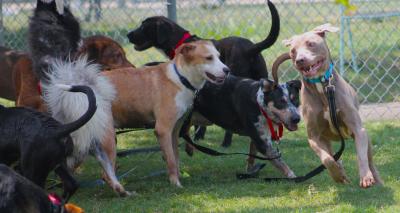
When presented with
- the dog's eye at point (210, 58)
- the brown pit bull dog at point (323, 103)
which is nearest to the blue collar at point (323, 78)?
the brown pit bull dog at point (323, 103)

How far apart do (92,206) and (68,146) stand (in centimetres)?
57

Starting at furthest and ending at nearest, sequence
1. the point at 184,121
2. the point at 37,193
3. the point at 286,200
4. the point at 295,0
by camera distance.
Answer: the point at 295,0 → the point at 184,121 → the point at 286,200 → the point at 37,193

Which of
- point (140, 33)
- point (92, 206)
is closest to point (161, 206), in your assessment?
point (92, 206)

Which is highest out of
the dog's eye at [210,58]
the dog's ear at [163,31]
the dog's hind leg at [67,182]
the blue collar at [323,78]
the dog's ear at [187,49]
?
the blue collar at [323,78]

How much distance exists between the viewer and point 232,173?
6969 mm

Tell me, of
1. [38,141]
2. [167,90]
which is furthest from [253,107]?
[38,141]

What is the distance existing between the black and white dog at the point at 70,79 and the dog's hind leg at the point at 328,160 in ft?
4.67

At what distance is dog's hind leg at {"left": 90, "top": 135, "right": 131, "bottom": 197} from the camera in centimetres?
603

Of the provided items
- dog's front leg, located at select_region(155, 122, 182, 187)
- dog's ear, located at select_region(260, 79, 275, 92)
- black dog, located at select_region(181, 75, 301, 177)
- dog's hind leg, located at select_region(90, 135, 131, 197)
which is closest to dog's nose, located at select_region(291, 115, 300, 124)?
black dog, located at select_region(181, 75, 301, 177)

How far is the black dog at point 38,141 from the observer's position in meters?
5.14

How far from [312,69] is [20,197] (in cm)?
246

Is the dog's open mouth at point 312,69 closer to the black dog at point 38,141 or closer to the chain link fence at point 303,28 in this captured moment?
the black dog at point 38,141

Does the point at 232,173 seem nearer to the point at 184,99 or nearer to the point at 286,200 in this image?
the point at 184,99

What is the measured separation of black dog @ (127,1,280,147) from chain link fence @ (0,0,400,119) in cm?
165
